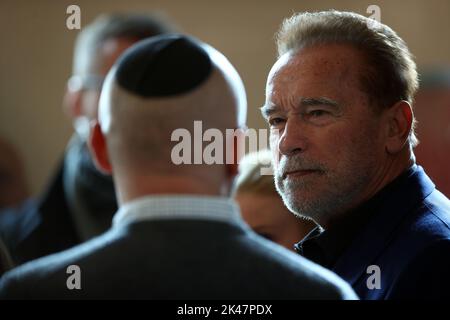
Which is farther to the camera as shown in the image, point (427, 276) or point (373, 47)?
point (373, 47)

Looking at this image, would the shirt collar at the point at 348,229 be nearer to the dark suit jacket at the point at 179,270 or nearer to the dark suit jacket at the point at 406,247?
the dark suit jacket at the point at 406,247

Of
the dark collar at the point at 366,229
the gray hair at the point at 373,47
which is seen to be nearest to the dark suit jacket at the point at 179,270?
the dark collar at the point at 366,229

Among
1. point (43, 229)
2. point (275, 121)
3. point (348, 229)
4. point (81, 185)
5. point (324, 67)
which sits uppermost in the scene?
point (324, 67)

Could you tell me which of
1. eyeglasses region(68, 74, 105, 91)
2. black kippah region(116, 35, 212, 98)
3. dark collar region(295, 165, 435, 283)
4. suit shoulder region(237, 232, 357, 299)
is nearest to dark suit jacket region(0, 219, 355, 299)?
suit shoulder region(237, 232, 357, 299)

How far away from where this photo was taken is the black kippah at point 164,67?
4.70ft

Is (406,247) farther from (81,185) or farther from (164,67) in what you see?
(81,185)

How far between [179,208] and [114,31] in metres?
1.99

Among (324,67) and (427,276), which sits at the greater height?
(324,67)

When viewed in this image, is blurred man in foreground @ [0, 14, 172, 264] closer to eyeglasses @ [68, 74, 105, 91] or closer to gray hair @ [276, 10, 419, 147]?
eyeglasses @ [68, 74, 105, 91]

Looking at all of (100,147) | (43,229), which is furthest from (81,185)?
(100,147)

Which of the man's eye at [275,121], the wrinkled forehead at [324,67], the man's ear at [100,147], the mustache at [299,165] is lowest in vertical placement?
the mustache at [299,165]

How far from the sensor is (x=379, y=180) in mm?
1904

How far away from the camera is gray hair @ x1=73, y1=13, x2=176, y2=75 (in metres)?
3.25

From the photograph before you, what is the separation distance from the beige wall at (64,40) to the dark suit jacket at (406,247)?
1.83 metres
